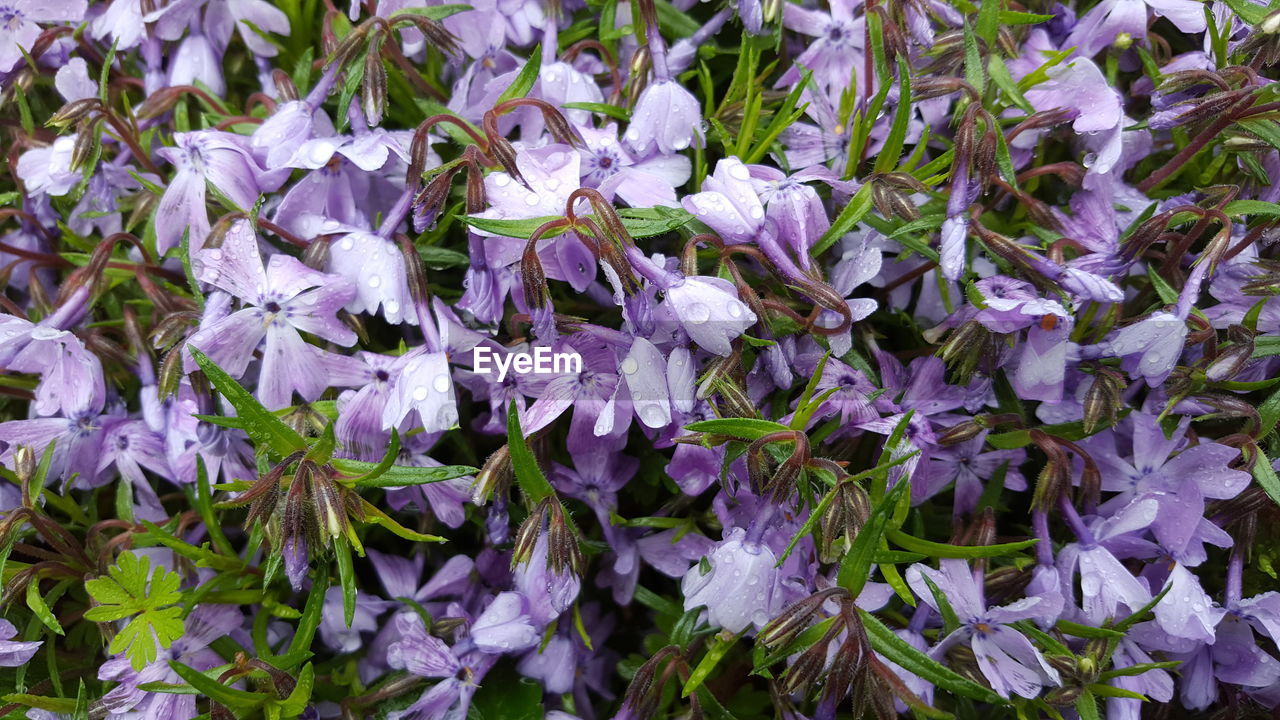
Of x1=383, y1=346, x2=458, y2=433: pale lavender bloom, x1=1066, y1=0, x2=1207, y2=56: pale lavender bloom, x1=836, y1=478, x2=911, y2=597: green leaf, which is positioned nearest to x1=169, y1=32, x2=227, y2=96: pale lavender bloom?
x1=383, y1=346, x2=458, y2=433: pale lavender bloom

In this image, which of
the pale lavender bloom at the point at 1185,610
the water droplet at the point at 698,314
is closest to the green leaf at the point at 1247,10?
the pale lavender bloom at the point at 1185,610

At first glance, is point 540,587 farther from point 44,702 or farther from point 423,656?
point 44,702

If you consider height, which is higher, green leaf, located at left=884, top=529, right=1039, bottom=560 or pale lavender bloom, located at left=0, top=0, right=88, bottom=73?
pale lavender bloom, located at left=0, top=0, right=88, bottom=73

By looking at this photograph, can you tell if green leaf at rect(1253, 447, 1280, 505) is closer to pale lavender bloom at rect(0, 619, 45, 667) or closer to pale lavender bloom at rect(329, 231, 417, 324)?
pale lavender bloom at rect(329, 231, 417, 324)

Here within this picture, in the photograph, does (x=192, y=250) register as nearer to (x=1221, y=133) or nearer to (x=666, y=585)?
(x=666, y=585)

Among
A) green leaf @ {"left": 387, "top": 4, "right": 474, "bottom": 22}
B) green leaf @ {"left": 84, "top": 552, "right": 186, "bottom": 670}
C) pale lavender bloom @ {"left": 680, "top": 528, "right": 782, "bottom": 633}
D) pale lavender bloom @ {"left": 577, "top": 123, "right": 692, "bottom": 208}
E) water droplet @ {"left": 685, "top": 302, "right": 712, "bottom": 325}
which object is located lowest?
green leaf @ {"left": 84, "top": 552, "right": 186, "bottom": 670}

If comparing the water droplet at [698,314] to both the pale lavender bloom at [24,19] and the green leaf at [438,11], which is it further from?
the pale lavender bloom at [24,19]

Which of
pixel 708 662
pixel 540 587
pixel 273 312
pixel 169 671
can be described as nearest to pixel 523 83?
pixel 273 312
